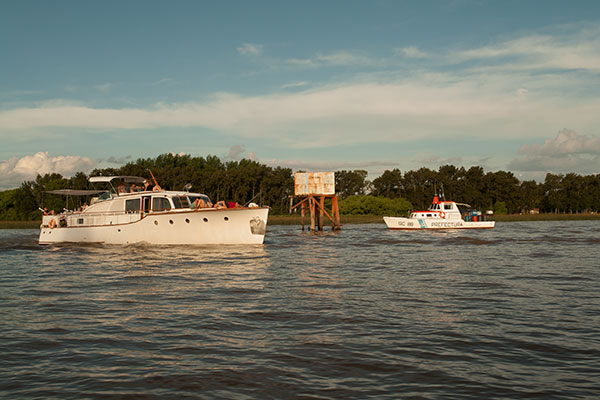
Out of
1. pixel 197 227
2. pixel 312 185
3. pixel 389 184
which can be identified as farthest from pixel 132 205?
pixel 389 184

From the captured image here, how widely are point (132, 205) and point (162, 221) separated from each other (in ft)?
12.6

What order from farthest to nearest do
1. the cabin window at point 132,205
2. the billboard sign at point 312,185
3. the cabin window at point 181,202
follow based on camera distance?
the billboard sign at point 312,185
the cabin window at point 132,205
the cabin window at point 181,202

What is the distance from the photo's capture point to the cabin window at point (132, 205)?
30656mm

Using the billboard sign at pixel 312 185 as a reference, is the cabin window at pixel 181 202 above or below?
below

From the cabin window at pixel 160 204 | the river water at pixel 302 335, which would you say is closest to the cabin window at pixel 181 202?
the cabin window at pixel 160 204

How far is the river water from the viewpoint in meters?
6.44

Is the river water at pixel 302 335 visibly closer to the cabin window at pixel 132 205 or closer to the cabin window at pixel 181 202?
the cabin window at pixel 181 202

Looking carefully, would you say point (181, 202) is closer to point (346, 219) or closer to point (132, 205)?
point (132, 205)

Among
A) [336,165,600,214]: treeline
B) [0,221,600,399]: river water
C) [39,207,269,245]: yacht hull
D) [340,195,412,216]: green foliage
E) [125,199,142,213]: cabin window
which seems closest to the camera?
[0,221,600,399]: river water

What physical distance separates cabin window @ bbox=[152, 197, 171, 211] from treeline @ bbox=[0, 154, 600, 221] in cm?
6913

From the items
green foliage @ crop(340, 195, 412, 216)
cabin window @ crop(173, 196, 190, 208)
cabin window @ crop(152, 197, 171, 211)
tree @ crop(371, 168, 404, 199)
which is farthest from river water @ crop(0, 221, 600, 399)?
tree @ crop(371, 168, 404, 199)

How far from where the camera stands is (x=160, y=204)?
29.9 meters

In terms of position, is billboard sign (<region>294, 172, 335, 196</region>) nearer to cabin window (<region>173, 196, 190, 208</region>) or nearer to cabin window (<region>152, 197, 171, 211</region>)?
cabin window (<region>173, 196, 190, 208</region>)

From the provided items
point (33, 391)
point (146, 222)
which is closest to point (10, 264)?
point (146, 222)
